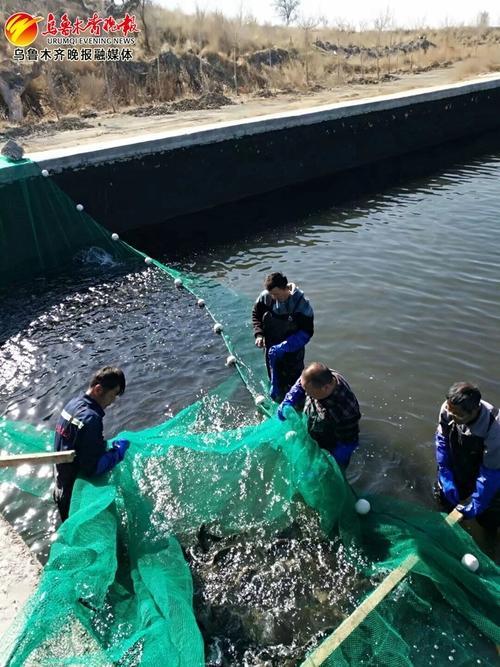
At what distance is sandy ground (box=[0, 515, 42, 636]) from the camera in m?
3.65

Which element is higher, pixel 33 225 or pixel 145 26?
pixel 145 26

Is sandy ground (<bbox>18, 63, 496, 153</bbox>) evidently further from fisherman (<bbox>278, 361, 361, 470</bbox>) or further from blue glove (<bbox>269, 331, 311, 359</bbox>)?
fisherman (<bbox>278, 361, 361, 470</bbox>)

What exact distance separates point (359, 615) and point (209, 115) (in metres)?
18.1

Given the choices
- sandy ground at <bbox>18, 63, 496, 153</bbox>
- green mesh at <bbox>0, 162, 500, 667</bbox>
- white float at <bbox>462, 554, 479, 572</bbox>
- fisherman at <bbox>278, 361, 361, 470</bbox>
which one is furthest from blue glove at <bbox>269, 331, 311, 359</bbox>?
sandy ground at <bbox>18, 63, 496, 153</bbox>

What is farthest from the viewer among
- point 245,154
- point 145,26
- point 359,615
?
point 145,26

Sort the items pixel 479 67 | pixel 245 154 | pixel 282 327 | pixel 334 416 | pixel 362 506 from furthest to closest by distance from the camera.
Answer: pixel 479 67, pixel 245 154, pixel 282 327, pixel 334 416, pixel 362 506

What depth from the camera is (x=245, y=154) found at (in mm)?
14273

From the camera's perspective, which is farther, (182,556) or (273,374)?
(273,374)

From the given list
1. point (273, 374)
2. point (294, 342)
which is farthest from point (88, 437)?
point (273, 374)

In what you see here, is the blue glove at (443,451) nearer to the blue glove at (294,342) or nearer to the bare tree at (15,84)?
the blue glove at (294,342)

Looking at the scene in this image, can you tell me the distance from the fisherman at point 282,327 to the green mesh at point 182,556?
1.31m

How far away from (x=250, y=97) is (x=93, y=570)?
22.9 m

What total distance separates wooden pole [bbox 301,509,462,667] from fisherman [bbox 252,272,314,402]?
2255mm

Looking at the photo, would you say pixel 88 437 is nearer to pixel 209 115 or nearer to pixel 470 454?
pixel 470 454
